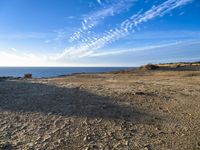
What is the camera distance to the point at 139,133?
6.39 meters

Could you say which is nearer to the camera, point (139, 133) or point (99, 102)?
point (139, 133)

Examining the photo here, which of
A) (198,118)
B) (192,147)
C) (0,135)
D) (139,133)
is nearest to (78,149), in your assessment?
(139,133)

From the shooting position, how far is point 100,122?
723 cm

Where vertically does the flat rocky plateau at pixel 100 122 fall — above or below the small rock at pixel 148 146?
above

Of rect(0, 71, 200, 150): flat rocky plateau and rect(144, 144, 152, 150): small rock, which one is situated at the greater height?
rect(0, 71, 200, 150): flat rocky plateau

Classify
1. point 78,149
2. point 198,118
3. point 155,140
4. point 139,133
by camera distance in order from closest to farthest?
point 78,149, point 155,140, point 139,133, point 198,118

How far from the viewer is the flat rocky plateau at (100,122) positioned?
5.75 meters

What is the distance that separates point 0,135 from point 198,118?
602cm

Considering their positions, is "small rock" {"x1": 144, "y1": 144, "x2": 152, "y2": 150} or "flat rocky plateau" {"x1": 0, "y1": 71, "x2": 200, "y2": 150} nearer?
"small rock" {"x1": 144, "y1": 144, "x2": 152, "y2": 150}

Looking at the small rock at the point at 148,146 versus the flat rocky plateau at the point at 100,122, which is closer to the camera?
the small rock at the point at 148,146

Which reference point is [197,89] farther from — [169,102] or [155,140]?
[155,140]

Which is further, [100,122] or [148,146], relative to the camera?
[100,122]

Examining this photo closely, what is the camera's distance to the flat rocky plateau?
5.75m

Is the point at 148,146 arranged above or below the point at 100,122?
below
